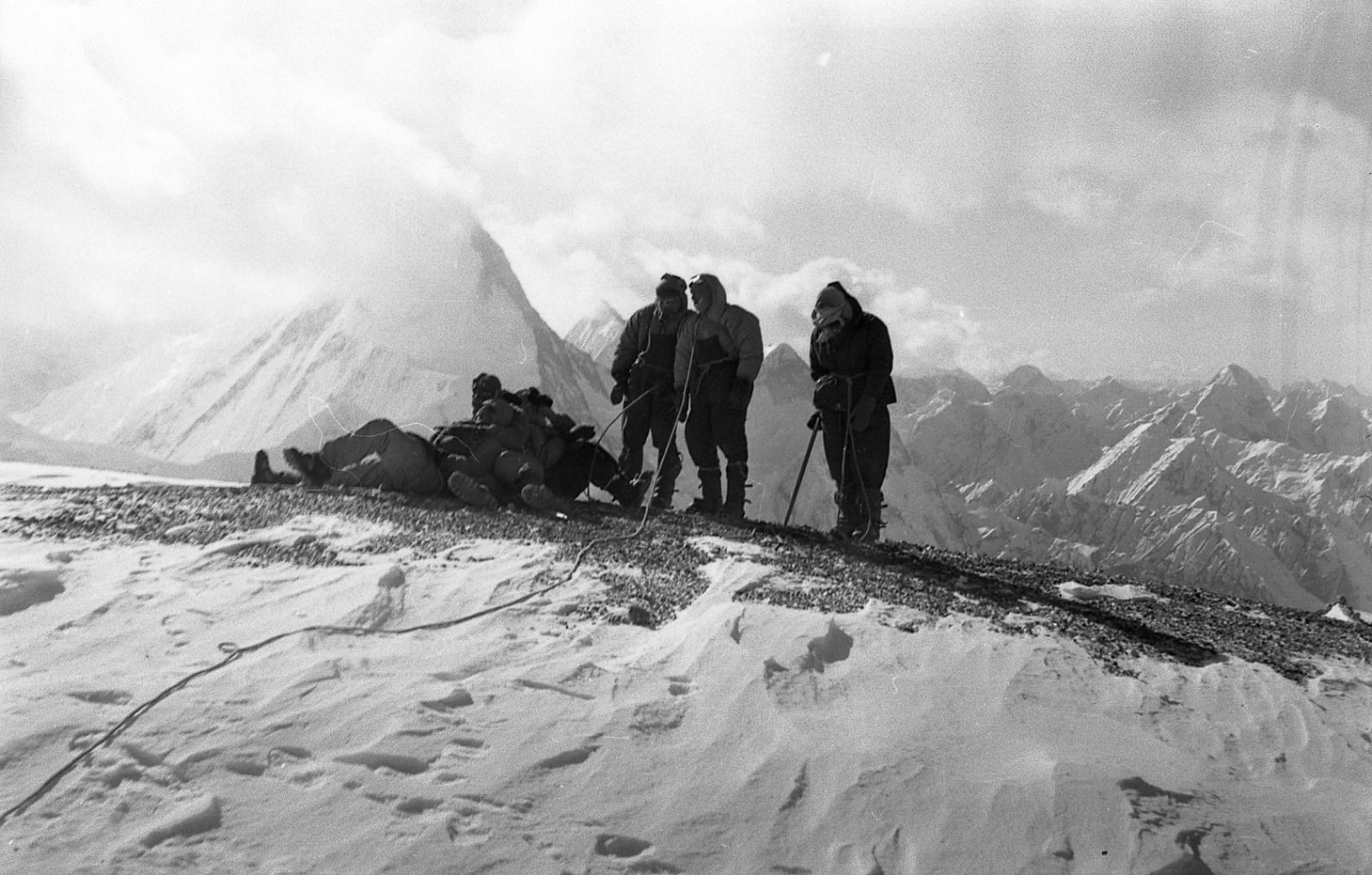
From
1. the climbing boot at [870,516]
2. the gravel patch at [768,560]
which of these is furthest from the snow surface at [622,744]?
the climbing boot at [870,516]

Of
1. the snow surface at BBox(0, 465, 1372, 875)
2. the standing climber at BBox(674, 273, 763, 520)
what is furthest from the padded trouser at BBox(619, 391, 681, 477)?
the snow surface at BBox(0, 465, 1372, 875)

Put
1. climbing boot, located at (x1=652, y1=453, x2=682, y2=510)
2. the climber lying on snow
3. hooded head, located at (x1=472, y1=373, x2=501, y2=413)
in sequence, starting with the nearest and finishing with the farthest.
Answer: the climber lying on snow
hooded head, located at (x1=472, y1=373, x2=501, y2=413)
climbing boot, located at (x1=652, y1=453, x2=682, y2=510)

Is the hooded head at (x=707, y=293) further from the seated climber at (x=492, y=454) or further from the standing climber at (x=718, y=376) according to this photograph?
the seated climber at (x=492, y=454)

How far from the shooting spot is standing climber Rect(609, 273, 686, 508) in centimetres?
902

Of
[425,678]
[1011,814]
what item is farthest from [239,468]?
[1011,814]

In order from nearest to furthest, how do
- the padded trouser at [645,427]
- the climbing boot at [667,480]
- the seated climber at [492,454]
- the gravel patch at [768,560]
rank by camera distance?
the gravel patch at [768,560]
the seated climber at [492,454]
the climbing boot at [667,480]
the padded trouser at [645,427]

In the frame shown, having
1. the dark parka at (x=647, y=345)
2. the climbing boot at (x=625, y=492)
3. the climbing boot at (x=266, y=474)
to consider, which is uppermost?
the dark parka at (x=647, y=345)

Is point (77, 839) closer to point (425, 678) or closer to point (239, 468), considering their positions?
point (425, 678)

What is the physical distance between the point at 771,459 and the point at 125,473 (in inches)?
4089

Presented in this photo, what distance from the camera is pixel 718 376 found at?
875 cm

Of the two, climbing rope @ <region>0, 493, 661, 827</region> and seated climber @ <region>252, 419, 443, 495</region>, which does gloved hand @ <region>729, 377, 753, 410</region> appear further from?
climbing rope @ <region>0, 493, 661, 827</region>

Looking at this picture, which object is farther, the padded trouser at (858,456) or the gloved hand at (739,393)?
the gloved hand at (739,393)

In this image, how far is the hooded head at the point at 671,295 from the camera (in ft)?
29.6

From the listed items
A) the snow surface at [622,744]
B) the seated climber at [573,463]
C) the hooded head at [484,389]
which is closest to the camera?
the snow surface at [622,744]
